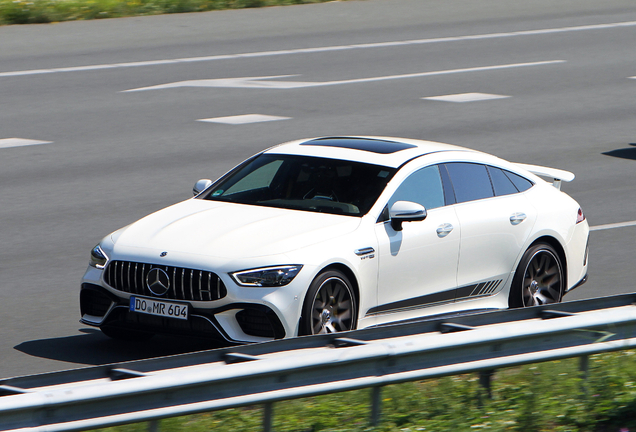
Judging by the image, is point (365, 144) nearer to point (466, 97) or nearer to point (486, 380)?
point (486, 380)

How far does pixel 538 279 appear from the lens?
9688 millimetres

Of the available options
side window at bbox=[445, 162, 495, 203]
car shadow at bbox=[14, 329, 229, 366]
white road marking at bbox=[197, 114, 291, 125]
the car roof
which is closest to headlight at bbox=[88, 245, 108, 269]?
car shadow at bbox=[14, 329, 229, 366]

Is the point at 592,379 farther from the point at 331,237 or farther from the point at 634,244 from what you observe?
the point at 634,244

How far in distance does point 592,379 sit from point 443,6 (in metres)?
24.7

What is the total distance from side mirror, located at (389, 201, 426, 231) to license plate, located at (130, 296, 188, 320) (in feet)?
5.51

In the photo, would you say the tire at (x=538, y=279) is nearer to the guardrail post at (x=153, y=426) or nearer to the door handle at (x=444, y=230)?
the door handle at (x=444, y=230)

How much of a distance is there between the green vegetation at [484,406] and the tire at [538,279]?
2.59 m

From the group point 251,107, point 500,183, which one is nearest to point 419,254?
point 500,183

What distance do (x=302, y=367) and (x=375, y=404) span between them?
0.56 m

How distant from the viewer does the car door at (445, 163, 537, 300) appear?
9.06m

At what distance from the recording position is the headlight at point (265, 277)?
774 cm

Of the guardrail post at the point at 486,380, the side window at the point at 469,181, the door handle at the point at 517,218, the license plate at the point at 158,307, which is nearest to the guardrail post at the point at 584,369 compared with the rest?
the guardrail post at the point at 486,380

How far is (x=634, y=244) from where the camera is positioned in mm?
12258

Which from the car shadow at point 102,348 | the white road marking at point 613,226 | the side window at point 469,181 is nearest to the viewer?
the car shadow at point 102,348
